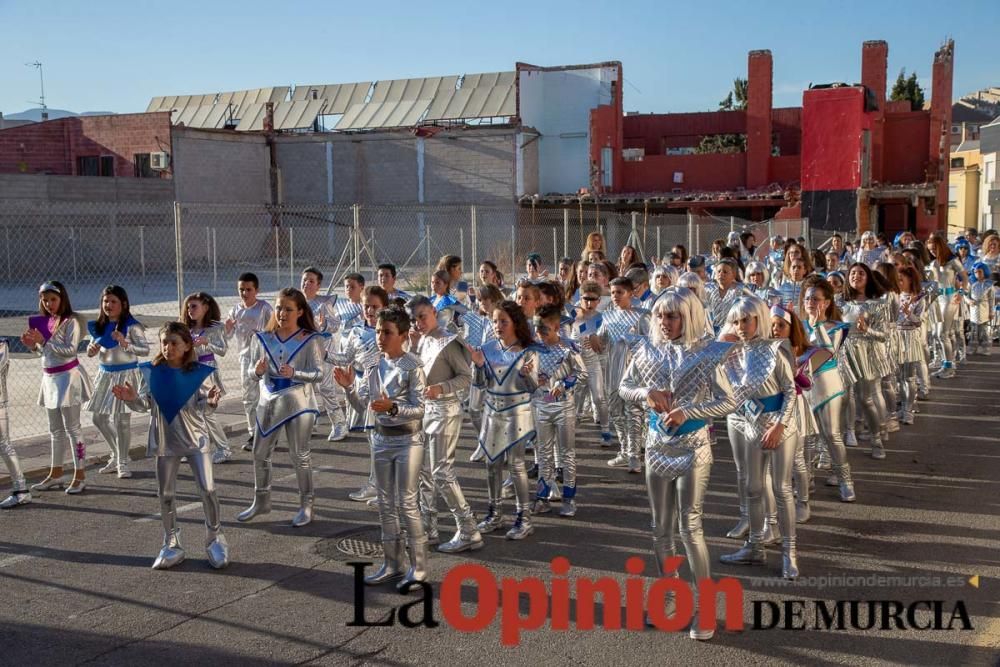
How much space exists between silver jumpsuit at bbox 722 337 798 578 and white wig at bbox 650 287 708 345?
65cm

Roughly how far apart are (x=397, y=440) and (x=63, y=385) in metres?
4.05

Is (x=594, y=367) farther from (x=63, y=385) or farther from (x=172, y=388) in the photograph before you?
(x=63, y=385)

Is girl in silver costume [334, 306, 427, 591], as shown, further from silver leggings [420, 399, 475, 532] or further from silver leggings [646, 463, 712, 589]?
silver leggings [646, 463, 712, 589]

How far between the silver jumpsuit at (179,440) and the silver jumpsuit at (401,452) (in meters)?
1.24

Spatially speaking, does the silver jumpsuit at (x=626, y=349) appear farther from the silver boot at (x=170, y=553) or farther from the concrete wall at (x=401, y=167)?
the concrete wall at (x=401, y=167)

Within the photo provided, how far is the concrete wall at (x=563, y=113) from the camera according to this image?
42031mm

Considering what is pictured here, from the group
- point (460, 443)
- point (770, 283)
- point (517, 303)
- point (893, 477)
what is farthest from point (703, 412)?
point (770, 283)

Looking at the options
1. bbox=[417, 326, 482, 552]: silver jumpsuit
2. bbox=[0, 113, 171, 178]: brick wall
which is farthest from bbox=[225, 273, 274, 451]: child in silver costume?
bbox=[0, 113, 171, 178]: brick wall

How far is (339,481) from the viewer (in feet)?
30.7

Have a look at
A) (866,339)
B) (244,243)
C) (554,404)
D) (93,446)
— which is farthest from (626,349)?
(244,243)

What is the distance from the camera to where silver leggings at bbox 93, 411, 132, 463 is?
9031 mm

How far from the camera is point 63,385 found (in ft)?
28.9

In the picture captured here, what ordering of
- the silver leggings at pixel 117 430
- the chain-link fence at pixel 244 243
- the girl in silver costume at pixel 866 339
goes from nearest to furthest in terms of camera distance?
the silver leggings at pixel 117 430
the girl in silver costume at pixel 866 339
the chain-link fence at pixel 244 243

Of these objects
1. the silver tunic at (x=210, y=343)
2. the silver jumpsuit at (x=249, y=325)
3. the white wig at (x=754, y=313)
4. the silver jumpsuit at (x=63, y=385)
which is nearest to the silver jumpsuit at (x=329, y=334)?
the silver jumpsuit at (x=249, y=325)
